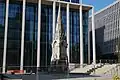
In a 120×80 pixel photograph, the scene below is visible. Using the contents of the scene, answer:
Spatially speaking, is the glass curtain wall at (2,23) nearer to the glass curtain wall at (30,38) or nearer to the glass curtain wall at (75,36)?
the glass curtain wall at (30,38)

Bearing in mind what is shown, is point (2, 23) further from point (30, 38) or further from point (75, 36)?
point (75, 36)

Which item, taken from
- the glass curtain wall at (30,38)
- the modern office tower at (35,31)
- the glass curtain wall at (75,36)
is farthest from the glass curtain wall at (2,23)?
the glass curtain wall at (75,36)

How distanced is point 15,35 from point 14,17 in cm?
463

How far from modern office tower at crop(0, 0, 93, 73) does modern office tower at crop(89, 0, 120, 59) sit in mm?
21277

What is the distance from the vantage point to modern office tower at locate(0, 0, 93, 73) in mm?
57688

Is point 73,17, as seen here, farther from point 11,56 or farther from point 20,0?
point 11,56

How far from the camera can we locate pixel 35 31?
60.7m

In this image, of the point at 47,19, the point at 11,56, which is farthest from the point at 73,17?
the point at 11,56

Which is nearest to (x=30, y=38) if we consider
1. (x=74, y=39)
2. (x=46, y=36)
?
(x=46, y=36)

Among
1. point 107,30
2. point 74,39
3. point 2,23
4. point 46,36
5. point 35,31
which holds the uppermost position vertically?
point 107,30

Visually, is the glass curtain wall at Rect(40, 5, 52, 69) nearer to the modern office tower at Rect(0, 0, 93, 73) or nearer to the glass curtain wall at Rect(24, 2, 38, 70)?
the modern office tower at Rect(0, 0, 93, 73)

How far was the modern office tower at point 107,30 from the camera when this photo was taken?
85644 millimetres

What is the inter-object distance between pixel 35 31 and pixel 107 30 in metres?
38.6

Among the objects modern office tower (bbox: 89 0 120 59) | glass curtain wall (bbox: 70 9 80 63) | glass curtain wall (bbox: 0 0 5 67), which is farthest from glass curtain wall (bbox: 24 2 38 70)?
modern office tower (bbox: 89 0 120 59)
